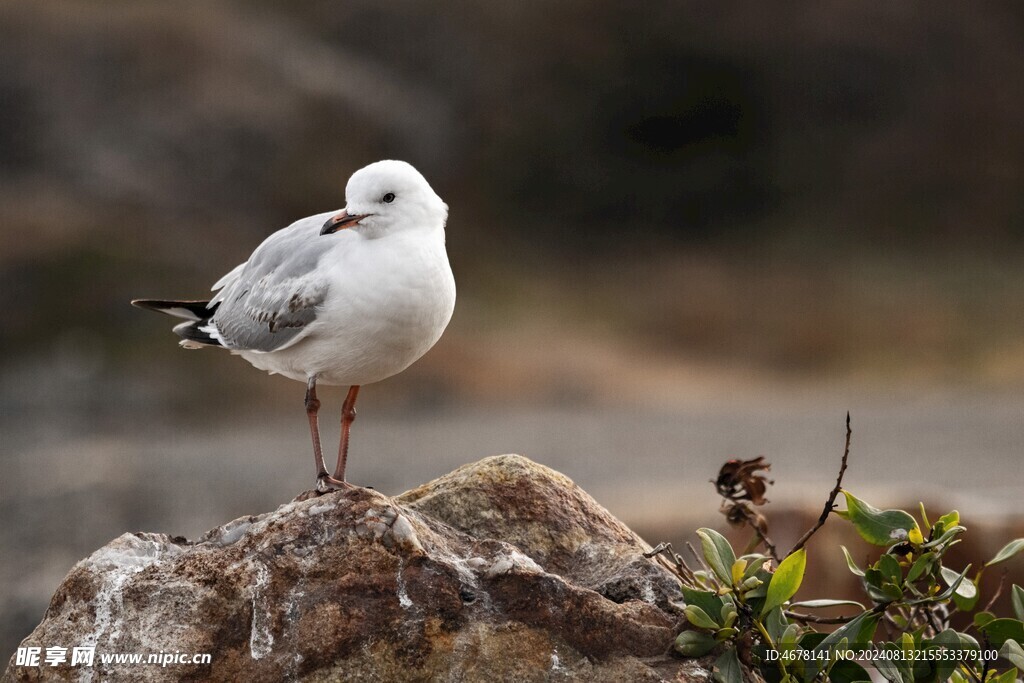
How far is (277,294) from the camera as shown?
320 cm

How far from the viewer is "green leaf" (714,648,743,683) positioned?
242cm

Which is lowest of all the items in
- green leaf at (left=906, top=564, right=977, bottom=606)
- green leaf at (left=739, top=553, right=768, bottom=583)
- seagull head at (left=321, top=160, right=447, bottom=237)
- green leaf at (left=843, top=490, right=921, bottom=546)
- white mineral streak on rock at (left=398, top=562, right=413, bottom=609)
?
green leaf at (left=906, top=564, right=977, bottom=606)

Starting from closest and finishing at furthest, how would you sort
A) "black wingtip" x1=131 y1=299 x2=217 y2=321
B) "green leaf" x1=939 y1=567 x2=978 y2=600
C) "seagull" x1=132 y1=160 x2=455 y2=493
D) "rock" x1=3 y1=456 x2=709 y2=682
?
"rock" x1=3 y1=456 x2=709 y2=682 < "green leaf" x1=939 y1=567 x2=978 y2=600 < "seagull" x1=132 y1=160 x2=455 y2=493 < "black wingtip" x1=131 y1=299 x2=217 y2=321

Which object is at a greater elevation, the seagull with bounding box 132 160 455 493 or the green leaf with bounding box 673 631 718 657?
the seagull with bounding box 132 160 455 493

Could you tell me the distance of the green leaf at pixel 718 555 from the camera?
2.47 m

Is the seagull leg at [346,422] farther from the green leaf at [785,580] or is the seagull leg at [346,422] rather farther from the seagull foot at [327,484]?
the green leaf at [785,580]

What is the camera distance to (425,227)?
307 centimetres

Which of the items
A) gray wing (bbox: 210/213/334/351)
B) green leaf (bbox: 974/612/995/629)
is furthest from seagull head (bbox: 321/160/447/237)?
green leaf (bbox: 974/612/995/629)

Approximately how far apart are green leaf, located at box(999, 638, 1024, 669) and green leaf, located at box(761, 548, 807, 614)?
45 centimetres

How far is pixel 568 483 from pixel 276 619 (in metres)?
0.86

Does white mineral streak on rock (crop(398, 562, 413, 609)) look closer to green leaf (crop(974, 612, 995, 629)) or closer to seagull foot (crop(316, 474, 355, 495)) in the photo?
seagull foot (crop(316, 474, 355, 495))

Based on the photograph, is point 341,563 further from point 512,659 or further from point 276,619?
point 512,659

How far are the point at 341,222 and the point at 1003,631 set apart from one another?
180 centimetres

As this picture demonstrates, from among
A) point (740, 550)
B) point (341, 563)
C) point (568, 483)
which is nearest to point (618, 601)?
point (568, 483)
